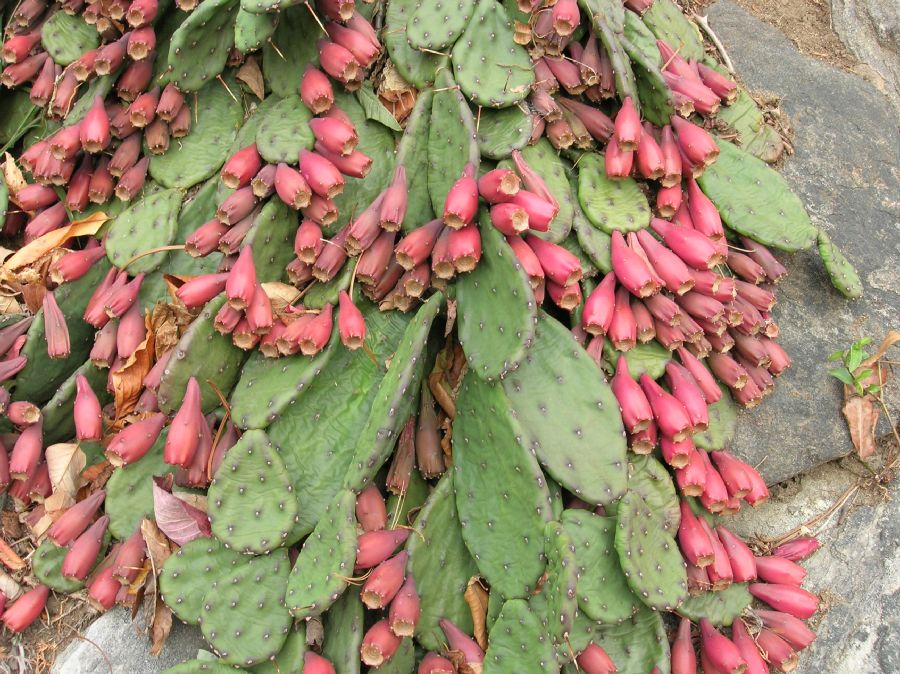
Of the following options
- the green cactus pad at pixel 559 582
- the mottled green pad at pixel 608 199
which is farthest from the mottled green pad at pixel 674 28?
the green cactus pad at pixel 559 582

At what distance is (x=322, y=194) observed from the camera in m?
2.96

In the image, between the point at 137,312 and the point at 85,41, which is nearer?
the point at 137,312

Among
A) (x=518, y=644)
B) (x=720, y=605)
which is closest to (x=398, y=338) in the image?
(x=518, y=644)

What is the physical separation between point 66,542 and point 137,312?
0.85m

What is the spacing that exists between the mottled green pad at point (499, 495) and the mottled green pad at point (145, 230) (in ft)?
4.40

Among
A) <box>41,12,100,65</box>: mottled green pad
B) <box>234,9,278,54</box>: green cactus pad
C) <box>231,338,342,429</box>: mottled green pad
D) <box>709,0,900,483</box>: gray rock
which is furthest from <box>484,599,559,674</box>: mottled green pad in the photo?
<box>41,12,100,65</box>: mottled green pad

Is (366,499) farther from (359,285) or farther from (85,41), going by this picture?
(85,41)

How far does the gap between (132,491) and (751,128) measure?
2977 mm

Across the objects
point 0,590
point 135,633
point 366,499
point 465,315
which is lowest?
point 0,590

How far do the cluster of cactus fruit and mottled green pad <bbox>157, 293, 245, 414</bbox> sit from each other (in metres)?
0.01

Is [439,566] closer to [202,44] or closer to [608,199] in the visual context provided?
[608,199]

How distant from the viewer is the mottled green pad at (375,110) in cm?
321

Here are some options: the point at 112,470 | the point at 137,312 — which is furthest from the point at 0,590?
the point at 137,312

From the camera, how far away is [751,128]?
12.2 feet
